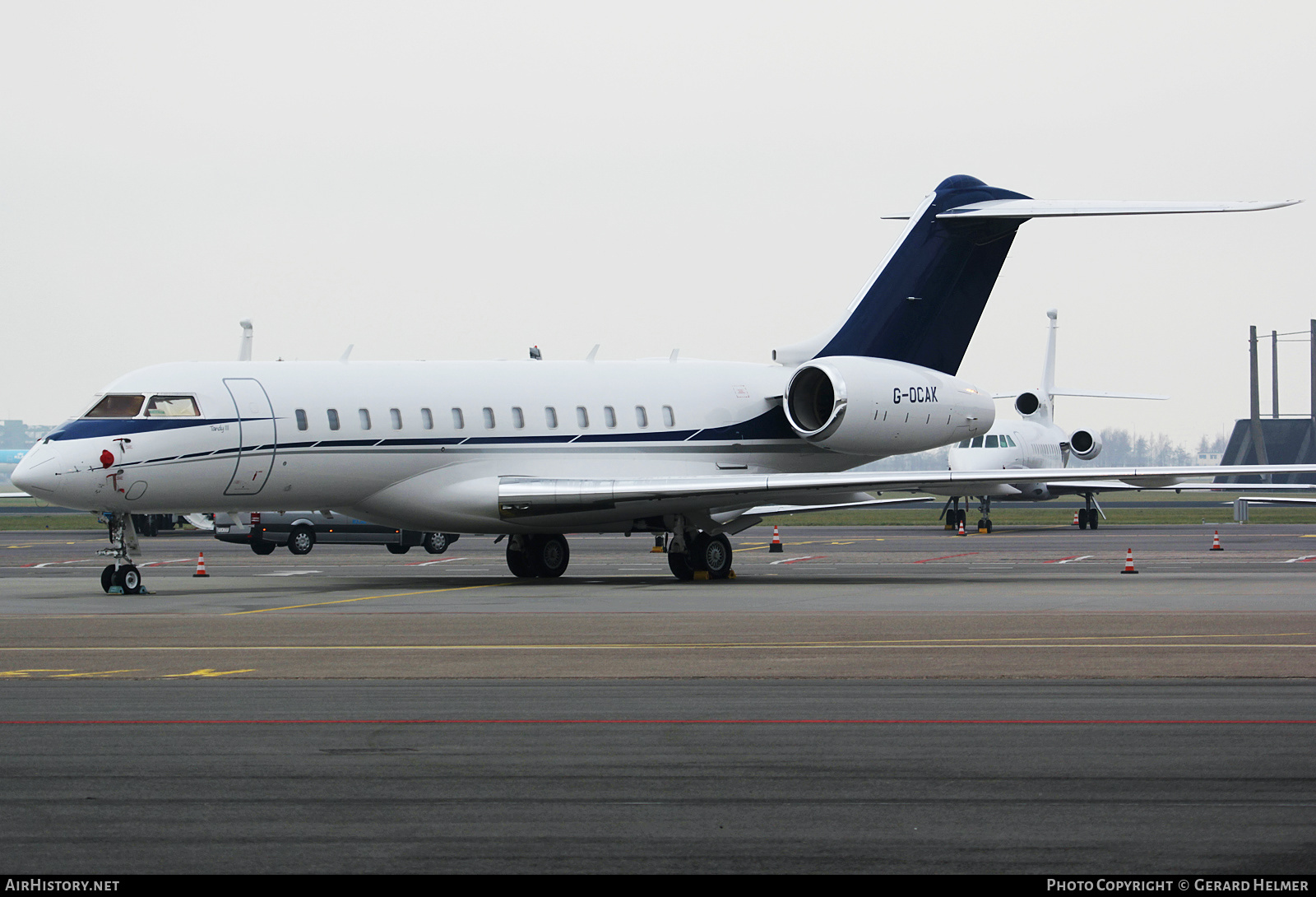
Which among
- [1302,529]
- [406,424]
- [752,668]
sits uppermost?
[406,424]

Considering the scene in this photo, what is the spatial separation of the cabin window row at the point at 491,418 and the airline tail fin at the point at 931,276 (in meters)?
3.93

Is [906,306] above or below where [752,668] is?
above

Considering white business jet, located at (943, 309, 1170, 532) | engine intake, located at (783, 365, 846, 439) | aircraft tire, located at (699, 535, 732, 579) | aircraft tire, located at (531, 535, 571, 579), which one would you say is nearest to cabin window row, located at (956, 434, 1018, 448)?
white business jet, located at (943, 309, 1170, 532)

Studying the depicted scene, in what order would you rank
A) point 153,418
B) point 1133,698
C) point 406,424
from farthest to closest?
point 406,424 → point 153,418 → point 1133,698

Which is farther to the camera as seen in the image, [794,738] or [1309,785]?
[794,738]

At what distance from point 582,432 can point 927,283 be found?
23.0 ft

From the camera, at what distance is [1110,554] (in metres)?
33.2

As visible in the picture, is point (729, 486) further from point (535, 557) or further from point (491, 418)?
point (535, 557)

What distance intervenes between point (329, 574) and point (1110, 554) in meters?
16.8

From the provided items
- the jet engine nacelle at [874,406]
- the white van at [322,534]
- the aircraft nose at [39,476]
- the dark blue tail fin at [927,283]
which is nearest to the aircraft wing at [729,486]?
the jet engine nacelle at [874,406]

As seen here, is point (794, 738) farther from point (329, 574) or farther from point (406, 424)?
point (329, 574)

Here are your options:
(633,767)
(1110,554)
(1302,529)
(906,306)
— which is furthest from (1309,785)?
(1302,529)

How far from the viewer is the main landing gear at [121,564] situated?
22.4m

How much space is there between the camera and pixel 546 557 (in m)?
26.9
